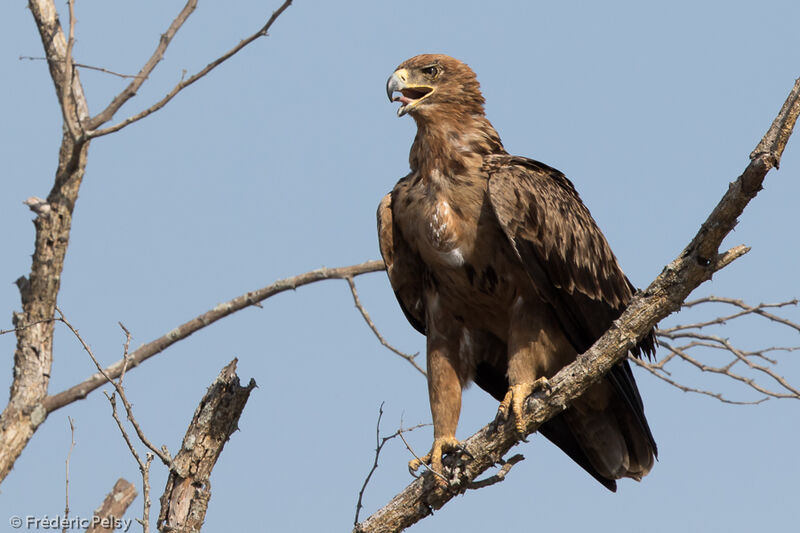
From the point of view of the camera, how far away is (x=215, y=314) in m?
8.94

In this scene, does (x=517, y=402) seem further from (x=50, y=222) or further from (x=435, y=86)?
(x=50, y=222)

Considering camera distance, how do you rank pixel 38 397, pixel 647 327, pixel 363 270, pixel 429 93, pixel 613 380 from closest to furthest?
1. pixel 647 327
2. pixel 613 380
3. pixel 429 93
4. pixel 38 397
5. pixel 363 270

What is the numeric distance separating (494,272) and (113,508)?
2.55m

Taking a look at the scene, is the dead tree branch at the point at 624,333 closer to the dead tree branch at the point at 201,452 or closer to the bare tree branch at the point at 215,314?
the dead tree branch at the point at 201,452

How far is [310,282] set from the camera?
9266 mm

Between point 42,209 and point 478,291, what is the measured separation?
3775mm

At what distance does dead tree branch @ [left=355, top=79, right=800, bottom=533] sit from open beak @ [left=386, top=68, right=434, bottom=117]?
1971 millimetres

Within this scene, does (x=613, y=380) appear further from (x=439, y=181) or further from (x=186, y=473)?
(x=186, y=473)

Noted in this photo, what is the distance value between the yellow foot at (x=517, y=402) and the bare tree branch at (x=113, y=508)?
2279 mm

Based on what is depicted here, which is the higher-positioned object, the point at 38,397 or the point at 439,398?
the point at 38,397

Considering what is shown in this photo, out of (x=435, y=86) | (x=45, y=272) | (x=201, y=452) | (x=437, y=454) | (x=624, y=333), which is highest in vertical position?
(x=45, y=272)

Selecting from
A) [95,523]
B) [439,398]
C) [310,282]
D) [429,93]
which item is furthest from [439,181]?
[310,282]

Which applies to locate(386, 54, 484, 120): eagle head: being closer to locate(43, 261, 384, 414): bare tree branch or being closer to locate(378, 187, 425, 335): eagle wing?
locate(378, 187, 425, 335): eagle wing

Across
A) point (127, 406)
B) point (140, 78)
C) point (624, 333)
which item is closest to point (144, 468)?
point (127, 406)
